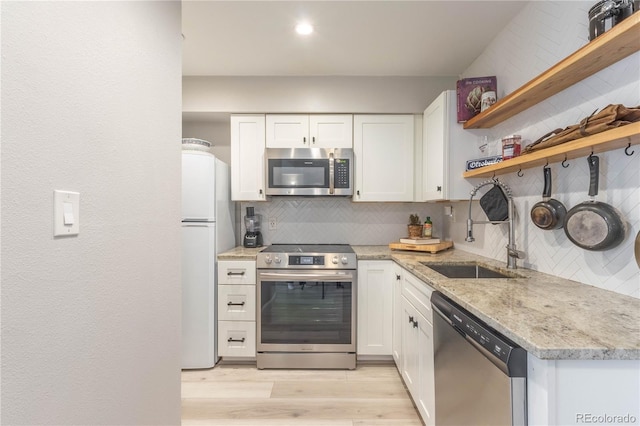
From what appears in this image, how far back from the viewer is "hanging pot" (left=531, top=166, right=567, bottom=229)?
57.0 inches

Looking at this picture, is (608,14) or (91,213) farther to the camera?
(608,14)

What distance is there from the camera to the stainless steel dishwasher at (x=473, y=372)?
0.83 metres

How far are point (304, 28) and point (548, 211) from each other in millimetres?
1874

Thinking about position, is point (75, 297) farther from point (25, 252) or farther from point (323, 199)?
point (323, 199)

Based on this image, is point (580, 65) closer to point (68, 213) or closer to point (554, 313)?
point (554, 313)

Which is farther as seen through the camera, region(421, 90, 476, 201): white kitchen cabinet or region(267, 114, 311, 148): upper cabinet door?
region(267, 114, 311, 148): upper cabinet door

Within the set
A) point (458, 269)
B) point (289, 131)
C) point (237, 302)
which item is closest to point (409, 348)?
point (458, 269)

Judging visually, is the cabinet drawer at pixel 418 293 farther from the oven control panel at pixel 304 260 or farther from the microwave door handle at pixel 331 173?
the microwave door handle at pixel 331 173

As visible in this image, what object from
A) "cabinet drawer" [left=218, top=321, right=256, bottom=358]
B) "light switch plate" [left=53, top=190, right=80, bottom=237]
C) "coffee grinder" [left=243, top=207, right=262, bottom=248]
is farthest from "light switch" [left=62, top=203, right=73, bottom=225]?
"coffee grinder" [left=243, top=207, right=262, bottom=248]

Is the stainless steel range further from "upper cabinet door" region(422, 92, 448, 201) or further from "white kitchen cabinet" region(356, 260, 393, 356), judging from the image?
"upper cabinet door" region(422, 92, 448, 201)

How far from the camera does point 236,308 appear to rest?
2.38 m

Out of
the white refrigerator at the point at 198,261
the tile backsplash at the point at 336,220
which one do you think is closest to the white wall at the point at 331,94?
the white refrigerator at the point at 198,261

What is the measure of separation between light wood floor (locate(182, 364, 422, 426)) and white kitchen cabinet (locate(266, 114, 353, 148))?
1974 millimetres

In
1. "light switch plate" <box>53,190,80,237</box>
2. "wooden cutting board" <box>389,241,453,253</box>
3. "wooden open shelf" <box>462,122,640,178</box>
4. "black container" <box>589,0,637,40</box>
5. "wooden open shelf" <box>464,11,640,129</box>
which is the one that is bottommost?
"wooden cutting board" <box>389,241,453,253</box>
